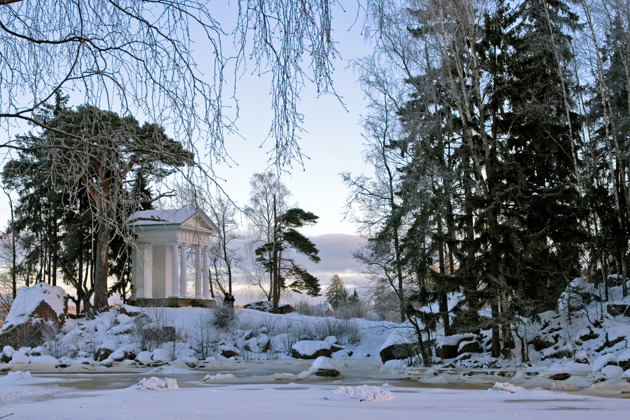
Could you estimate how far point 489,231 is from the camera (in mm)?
16969

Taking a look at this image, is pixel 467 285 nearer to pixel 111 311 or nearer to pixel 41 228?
pixel 111 311

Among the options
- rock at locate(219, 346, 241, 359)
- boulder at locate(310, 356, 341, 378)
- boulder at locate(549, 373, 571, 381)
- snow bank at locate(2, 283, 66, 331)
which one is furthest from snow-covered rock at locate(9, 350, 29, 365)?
boulder at locate(549, 373, 571, 381)

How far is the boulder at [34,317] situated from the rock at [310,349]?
383 inches

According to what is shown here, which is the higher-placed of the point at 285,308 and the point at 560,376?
the point at 285,308

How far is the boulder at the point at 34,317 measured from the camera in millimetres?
25094

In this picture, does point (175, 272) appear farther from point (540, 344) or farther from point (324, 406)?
point (324, 406)

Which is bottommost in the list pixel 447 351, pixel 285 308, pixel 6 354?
pixel 447 351

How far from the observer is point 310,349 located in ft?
74.5

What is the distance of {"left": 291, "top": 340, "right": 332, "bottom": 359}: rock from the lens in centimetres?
2250

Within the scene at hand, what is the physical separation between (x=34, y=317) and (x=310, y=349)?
11832 mm

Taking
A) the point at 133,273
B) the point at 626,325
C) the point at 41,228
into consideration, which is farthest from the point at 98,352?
the point at 626,325

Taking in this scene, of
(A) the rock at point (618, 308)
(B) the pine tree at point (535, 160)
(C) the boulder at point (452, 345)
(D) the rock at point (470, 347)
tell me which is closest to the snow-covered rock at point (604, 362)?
(B) the pine tree at point (535, 160)

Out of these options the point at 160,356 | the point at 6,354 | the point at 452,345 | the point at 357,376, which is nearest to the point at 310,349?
the point at 160,356

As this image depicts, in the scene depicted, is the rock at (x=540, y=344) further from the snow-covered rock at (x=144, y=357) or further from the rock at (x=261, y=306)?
the rock at (x=261, y=306)
